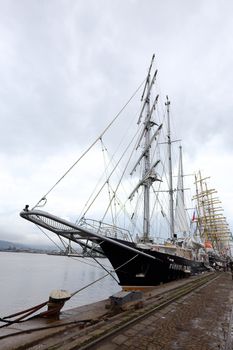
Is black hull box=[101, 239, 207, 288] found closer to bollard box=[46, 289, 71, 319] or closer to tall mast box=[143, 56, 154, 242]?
tall mast box=[143, 56, 154, 242]

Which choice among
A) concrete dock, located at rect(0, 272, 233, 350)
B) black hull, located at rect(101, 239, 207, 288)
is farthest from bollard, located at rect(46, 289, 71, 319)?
black hull, located at rect(101, 239, 207, 288)

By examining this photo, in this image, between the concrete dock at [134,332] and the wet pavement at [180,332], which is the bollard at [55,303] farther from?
the wet pavement at [180,332]

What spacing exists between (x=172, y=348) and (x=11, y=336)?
4500mm

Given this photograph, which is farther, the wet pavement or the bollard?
the bollard

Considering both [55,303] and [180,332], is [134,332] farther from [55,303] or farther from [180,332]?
[55,303]

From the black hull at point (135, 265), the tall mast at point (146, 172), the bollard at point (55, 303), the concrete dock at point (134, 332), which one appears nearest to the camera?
the concrete dock at point (134, 332)

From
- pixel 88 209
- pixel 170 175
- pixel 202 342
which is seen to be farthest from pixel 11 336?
pixel 170 175

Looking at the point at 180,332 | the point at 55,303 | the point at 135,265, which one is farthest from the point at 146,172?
the point at 180,332

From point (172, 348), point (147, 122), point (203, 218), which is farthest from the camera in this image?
point (203, 218)

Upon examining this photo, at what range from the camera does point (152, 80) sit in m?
31.4

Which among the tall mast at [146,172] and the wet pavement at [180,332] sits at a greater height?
the tall mast at [146,172]

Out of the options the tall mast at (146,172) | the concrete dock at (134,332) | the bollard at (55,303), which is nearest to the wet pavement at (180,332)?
the concrete dock at (134,332)

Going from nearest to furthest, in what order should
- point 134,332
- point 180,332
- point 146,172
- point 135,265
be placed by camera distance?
point 134,332 → point 180,332 → point 135,265 → point 146,172

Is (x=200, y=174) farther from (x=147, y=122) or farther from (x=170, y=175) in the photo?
(x=147, y=122)
